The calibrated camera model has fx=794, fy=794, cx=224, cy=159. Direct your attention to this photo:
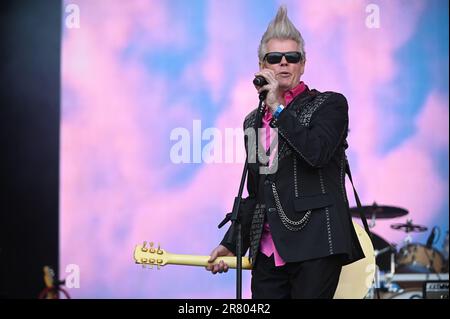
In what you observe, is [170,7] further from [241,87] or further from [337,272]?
[337,272]

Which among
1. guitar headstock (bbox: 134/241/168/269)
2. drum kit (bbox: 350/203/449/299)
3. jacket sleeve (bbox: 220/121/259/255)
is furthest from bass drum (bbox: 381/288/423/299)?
guitar headstock (bbox: 134/241/168/269)

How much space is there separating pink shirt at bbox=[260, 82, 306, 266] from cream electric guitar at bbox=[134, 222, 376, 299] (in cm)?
10

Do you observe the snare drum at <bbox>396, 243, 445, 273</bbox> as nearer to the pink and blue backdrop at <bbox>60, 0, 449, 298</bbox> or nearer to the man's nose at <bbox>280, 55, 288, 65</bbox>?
the pink and blue backdrop at <bbox>60, 0, 449, 298</bbox>

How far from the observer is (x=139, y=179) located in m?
5.52

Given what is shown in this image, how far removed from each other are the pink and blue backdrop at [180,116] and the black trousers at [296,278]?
2520 mm

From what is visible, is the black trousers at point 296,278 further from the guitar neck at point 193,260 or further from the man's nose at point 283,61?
the man's nose at point 283,61

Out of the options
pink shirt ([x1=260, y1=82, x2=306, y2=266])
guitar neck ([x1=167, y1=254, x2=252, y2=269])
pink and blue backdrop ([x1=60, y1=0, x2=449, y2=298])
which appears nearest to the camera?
pink shirt ([x1=260, y1=82, x2=306, y2=266])

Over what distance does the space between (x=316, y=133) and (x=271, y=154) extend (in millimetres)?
249

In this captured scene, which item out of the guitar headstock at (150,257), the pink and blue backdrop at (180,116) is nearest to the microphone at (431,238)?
the pink and blue backdrop at (180,116)

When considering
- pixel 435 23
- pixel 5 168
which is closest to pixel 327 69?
pixel 435 23

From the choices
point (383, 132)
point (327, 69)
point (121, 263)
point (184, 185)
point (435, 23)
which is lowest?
point (121, 263)

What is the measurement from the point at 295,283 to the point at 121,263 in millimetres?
2854

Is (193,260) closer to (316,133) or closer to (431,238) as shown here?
(316,133)

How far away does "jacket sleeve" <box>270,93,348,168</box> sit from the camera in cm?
266
